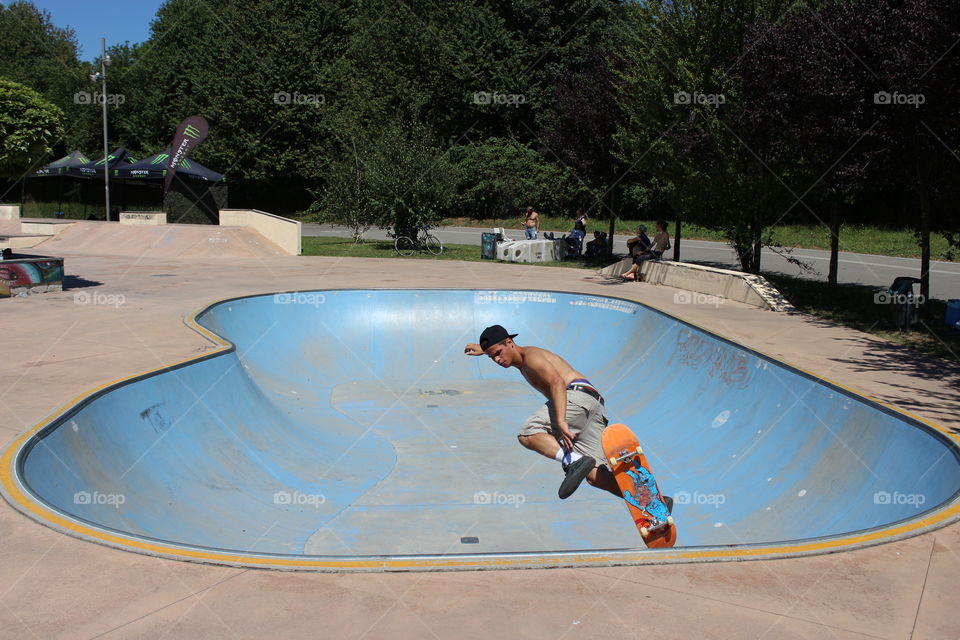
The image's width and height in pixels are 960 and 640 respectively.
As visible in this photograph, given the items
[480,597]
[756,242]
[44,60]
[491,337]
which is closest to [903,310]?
[756,242]

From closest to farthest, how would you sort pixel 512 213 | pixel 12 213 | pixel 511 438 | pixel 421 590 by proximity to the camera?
pixel 421 590 < pixel 511 438 < pixel 12 213 < pixel 512 213

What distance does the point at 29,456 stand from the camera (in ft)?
21.6

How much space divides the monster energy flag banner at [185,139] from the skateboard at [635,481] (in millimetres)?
26934

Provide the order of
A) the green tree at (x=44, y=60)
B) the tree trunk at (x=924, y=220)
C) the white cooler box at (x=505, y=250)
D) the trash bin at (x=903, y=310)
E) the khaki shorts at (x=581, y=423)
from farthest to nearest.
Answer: the green tree at (x=44, y=60)
the white cooler box at (x=505, y=250)
the tree trunk at (x=924, y=220)
the trash bin at (x=903, y=310)
the khaki shorts at (x=581, y=423)

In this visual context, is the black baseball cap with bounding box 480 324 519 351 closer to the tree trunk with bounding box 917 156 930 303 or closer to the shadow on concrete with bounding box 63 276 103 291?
the tree trunk with bounding box 917 156 930 303

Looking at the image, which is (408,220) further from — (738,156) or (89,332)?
(89,332)

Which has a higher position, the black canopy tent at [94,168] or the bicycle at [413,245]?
the black canopy tent at [94,168]

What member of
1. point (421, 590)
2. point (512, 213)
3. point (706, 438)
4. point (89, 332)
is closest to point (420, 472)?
point (706, 438)

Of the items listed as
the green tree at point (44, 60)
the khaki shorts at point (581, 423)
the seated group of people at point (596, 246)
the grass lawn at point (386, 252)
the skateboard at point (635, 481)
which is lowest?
the skateboard at point (635, 481)

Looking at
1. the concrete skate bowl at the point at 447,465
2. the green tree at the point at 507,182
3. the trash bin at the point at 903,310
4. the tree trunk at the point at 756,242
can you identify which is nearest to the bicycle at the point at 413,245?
the tree trunk at the point at 756,242

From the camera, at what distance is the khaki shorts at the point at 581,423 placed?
6207mm

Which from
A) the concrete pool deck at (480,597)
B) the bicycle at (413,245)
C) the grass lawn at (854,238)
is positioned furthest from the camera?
the grass lawn at (854,238)

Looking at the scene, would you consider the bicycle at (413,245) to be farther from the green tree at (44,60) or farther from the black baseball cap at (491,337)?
the green tree at (44,60)

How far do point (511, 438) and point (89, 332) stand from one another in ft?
22.0
